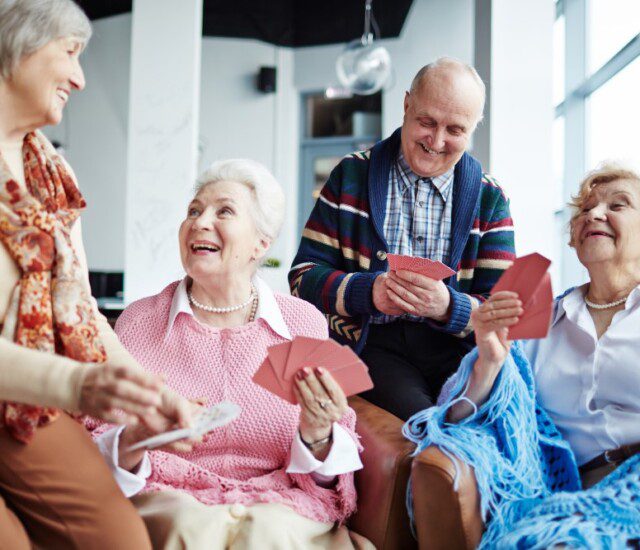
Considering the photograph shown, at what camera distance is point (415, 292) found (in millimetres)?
2102

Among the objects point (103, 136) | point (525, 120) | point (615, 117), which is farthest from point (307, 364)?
point (103, 136)

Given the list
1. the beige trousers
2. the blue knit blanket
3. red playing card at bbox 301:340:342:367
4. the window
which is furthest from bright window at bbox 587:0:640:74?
the beige trousers

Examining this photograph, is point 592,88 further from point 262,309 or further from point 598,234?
point 262,309

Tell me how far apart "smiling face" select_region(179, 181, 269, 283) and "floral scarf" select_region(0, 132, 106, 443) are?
48cm

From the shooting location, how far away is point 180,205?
5.57 m

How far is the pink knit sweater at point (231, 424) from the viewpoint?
5.49ft

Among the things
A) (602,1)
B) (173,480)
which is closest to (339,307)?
(173,480)

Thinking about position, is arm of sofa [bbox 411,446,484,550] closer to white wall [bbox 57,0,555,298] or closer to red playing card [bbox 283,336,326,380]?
red playing card [bbox 283,336,326,380]

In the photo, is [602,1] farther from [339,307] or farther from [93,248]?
[93,248]

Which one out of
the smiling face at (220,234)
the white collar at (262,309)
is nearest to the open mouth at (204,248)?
the smiling face at (220,234)

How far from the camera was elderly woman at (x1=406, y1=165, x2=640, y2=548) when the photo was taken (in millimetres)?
1598

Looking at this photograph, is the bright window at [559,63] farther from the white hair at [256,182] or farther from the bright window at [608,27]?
the white hair at [256,182]

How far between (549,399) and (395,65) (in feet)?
24.6

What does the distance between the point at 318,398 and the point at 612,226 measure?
1010mm
